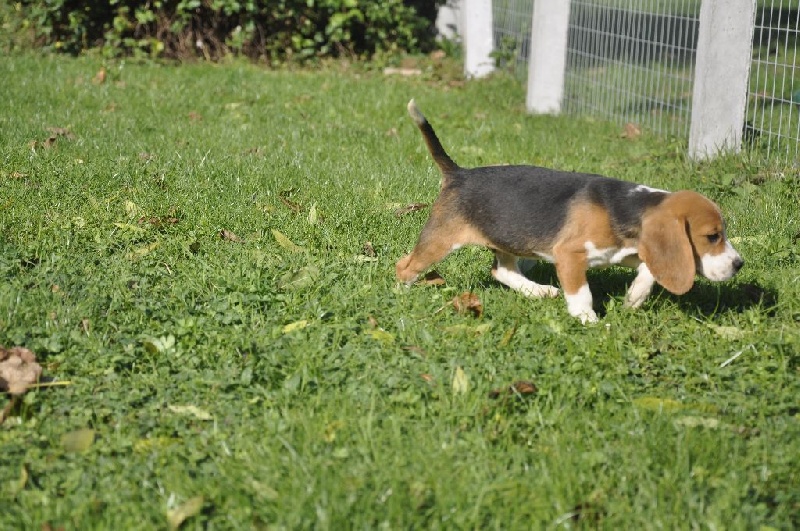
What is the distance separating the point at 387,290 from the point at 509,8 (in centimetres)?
703

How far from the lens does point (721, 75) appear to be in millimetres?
7598

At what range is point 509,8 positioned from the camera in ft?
37.6

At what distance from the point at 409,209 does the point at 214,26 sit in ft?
21.6

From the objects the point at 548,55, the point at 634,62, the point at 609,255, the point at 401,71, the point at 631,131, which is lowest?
the point at 401,71

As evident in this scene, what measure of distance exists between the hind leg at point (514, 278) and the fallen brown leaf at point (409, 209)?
1.05 meters

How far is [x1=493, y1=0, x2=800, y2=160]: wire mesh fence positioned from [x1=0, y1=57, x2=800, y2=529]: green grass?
44 cm

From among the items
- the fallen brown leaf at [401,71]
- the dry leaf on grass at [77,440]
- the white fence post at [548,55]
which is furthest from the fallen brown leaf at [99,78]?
the dry leaf on grass at [77,440]

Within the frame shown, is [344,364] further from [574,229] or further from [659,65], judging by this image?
[659,65]

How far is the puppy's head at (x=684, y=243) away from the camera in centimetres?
466

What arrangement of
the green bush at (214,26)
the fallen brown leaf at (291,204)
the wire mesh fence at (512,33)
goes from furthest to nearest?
1. the green bush at (214,26)
2. the wire mesh fence at (512,33)
3. the fallen brown leaf at (291,204)

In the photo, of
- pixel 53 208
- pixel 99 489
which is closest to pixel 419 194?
pixel 53 208

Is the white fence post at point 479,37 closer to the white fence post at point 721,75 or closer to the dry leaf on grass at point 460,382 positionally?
the white fence post at point 721,75

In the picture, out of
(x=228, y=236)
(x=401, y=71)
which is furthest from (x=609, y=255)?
(x=401, y=71)

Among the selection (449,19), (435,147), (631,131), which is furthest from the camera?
(449,19)
